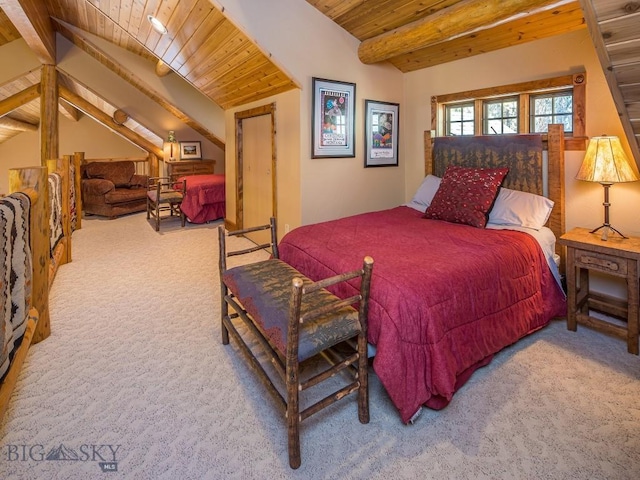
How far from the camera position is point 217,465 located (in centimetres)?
141

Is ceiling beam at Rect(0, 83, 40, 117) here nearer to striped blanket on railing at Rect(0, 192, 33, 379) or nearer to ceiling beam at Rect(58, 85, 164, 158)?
ceiling beam at Rect(58, 85, 164, 158)

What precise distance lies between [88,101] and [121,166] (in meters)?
1.84

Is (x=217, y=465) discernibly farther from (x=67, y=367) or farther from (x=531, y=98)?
(x=531, y=98)

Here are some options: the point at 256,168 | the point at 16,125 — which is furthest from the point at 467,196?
the point at 16,125

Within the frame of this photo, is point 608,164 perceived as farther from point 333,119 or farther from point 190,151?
point 190,151

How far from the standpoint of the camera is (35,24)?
13.4ft

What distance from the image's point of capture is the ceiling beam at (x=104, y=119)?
6856 mm

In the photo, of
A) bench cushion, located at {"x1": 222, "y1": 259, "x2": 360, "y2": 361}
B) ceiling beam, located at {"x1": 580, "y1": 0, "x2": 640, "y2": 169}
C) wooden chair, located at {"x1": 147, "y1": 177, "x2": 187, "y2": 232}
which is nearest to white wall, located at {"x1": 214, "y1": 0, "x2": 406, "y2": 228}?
bench cushion, located at {"x1": 222, "y1": 259, "x2": 360, "y2": 361}

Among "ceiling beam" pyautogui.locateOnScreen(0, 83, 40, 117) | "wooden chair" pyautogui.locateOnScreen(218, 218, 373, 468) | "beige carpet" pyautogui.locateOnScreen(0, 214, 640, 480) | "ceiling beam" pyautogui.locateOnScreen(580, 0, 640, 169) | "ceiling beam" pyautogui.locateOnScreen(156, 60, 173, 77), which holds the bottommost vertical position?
"beige carpet" pyautogui.locateOnScreen(0, 214, 640, 480)

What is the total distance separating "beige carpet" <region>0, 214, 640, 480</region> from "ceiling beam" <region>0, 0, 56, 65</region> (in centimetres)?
322

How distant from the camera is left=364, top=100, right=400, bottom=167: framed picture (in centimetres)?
390

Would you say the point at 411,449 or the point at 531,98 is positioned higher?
the point at 531,98

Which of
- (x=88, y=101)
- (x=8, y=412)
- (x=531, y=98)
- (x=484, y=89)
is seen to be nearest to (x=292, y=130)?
(x=484, y=89)

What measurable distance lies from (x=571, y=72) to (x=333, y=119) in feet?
6.40
